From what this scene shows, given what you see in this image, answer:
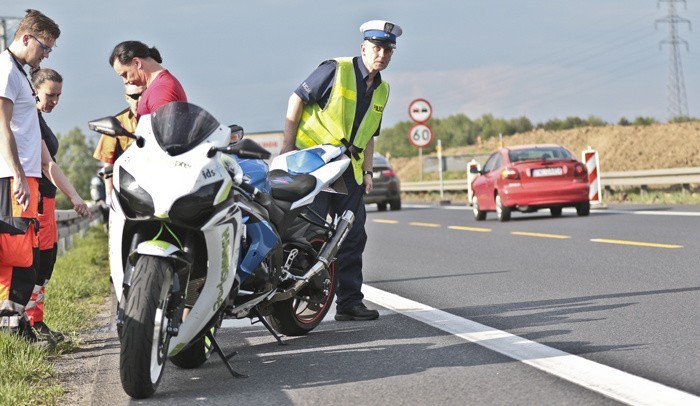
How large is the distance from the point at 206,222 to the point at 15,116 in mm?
2271

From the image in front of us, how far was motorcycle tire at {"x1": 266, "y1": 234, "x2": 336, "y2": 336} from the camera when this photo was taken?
770cm

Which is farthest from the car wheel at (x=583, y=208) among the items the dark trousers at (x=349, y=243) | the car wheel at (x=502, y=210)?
the dark trousers at (x=349, y=243)

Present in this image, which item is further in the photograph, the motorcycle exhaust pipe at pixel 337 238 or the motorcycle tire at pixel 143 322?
the motorcycle exhaust pipe at pixel 337 238

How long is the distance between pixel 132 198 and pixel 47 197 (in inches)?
114

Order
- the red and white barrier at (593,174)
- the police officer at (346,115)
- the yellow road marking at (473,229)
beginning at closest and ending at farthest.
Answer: the police officer at (346,115) < the yellow road marking at (473,229) < the red and white barrier at (593,174)

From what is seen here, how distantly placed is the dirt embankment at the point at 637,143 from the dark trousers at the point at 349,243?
124 ft

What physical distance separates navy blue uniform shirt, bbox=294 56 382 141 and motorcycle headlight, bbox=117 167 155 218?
2.97 metres

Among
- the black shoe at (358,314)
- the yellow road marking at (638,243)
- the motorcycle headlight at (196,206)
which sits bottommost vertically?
the yellow road marking at (638,243)

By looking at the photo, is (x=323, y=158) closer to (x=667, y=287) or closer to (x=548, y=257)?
(x=667, y=287)

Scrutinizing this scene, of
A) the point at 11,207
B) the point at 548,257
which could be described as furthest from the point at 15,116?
the point at 548,257

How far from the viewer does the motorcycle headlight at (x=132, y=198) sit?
5.57 meters

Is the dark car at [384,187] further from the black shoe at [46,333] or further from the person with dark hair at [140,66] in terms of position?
the person with dark hair at [140,66]

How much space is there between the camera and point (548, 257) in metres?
13.3

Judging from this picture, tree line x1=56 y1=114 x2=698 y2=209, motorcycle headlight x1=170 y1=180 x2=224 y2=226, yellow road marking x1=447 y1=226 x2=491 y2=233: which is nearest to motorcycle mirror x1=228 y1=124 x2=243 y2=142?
motorcycle headlight x1=170 y1=180 x2=224 y2=226
